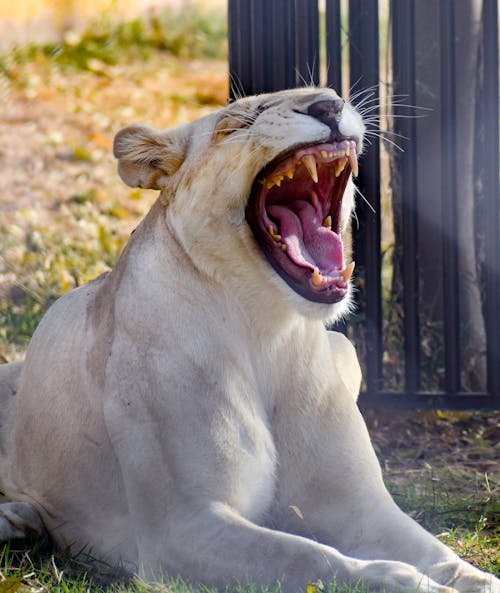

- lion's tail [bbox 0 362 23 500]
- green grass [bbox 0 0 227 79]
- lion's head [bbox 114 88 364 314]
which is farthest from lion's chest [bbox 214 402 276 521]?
green grass [bbox 0 0 227 79]

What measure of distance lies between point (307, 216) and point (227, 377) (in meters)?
0.55

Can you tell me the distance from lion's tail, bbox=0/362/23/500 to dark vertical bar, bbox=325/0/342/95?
180 centimetres

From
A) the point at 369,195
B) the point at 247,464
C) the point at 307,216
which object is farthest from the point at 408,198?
the point at 247,464

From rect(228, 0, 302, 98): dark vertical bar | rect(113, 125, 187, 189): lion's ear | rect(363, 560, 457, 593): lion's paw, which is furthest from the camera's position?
rect(228, 0, 302, 98): dark vertical bar

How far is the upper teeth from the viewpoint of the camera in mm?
3479

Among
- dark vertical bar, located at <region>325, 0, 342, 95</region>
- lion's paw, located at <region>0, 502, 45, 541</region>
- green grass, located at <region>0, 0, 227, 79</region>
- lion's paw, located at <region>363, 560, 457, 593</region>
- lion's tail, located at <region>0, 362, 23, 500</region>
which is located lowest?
lion's paw, located at <region>0, 502, 45, 541</region>

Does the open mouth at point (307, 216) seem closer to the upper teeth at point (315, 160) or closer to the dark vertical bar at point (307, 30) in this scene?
the upper teeth at point (315, 160)

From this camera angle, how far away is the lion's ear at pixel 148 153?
3.76 meters

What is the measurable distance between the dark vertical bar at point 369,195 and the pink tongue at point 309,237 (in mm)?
1570

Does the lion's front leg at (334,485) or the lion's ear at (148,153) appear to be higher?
the lion's ear at (148,153)

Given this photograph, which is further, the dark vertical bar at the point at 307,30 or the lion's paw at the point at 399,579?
the dark vertical bar at the point at 307,30

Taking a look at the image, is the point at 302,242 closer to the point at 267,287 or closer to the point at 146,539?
the point at 267,287

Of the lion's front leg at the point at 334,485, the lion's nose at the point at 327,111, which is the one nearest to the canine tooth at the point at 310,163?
the lion's nose at the point at 327,111

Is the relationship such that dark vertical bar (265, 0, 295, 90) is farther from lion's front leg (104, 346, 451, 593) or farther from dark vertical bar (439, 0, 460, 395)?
lion's front leg (104, 346, 451, 593)
